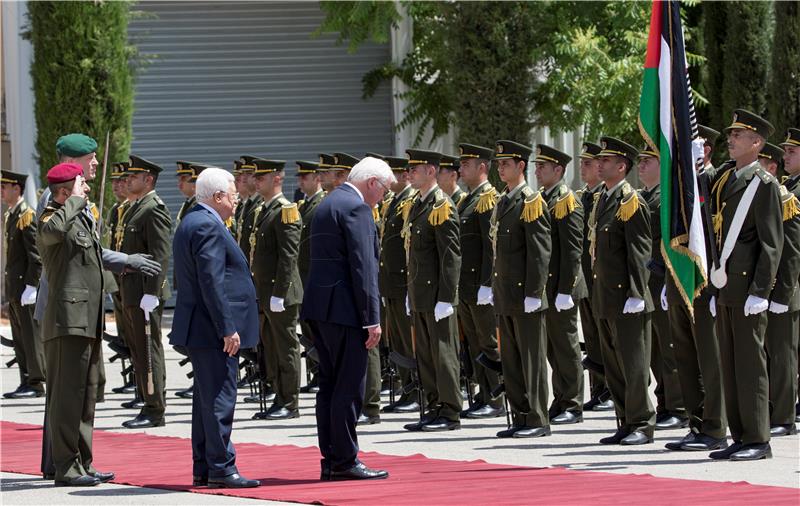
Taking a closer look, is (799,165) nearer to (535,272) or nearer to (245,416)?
(535,272)

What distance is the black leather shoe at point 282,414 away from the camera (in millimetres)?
12477

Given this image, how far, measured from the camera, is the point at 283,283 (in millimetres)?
12719

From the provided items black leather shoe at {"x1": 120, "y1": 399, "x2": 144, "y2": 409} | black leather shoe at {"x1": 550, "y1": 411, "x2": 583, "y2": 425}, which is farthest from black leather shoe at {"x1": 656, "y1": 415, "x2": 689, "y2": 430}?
black leather shoe at {"x1": 120, "y1": 399, "x2": 144, "y2": 409}

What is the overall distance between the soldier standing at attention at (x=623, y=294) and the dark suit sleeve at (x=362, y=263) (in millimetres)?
2366

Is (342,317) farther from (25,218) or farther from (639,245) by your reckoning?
(25,218)

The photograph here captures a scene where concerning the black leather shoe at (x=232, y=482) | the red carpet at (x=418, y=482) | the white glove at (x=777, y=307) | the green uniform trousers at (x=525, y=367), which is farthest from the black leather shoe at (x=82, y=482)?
the white glove at (x=777, y=307)

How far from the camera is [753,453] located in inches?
368

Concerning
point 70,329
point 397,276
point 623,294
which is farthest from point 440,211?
point 70,329

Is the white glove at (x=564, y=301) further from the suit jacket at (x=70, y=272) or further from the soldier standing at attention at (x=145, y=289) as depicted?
the suit jacket at (x=70, y=272)

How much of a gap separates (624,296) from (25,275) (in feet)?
21.4

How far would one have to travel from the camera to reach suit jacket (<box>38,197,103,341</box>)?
355 inches

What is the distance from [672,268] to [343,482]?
241cm

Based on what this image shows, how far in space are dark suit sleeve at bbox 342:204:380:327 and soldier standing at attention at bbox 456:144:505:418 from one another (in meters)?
3.34

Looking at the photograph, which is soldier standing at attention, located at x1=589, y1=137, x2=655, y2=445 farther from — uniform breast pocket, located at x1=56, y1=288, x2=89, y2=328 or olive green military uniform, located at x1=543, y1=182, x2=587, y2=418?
uniform breast pocket, located at x1=56, y1=288, x2=89, y2=328
